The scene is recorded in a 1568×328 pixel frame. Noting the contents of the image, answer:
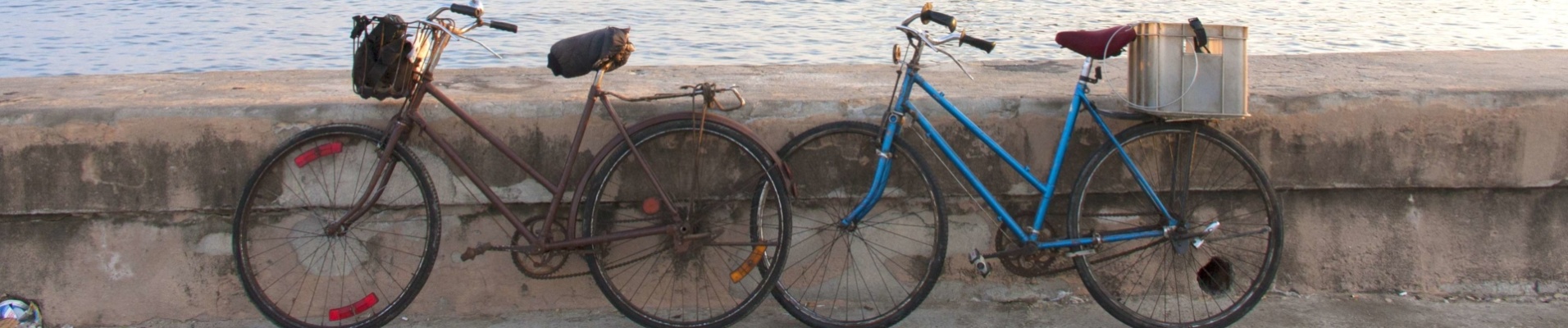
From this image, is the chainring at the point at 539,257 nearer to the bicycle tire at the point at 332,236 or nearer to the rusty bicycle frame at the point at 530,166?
the rusty bicycle frame at the point at 530,166

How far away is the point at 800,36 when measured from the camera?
1319cm

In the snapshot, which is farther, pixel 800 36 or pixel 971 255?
pixel 800 36

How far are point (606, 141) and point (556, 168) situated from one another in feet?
0.61

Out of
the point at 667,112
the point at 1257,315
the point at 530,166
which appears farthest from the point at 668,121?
the point at 1257,315

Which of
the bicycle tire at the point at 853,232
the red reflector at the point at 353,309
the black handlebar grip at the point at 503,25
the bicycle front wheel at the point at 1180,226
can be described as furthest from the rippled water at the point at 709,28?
the black handlebar grip at the point at 503,25

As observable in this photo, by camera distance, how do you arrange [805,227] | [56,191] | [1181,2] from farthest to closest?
1. [1181,2]
2. [805,227]
3. [56,191]

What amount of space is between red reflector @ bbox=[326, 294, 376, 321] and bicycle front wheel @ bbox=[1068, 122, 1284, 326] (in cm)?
221

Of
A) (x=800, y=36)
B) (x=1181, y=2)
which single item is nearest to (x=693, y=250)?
(x=800, y=36)

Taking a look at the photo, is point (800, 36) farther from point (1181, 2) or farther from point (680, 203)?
point (680, 203)

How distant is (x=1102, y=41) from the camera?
12.9 feet

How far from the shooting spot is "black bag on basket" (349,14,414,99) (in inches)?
152

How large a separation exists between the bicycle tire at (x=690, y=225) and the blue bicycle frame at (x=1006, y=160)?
0.31m

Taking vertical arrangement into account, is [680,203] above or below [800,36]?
above

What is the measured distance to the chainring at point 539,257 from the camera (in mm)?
4305
